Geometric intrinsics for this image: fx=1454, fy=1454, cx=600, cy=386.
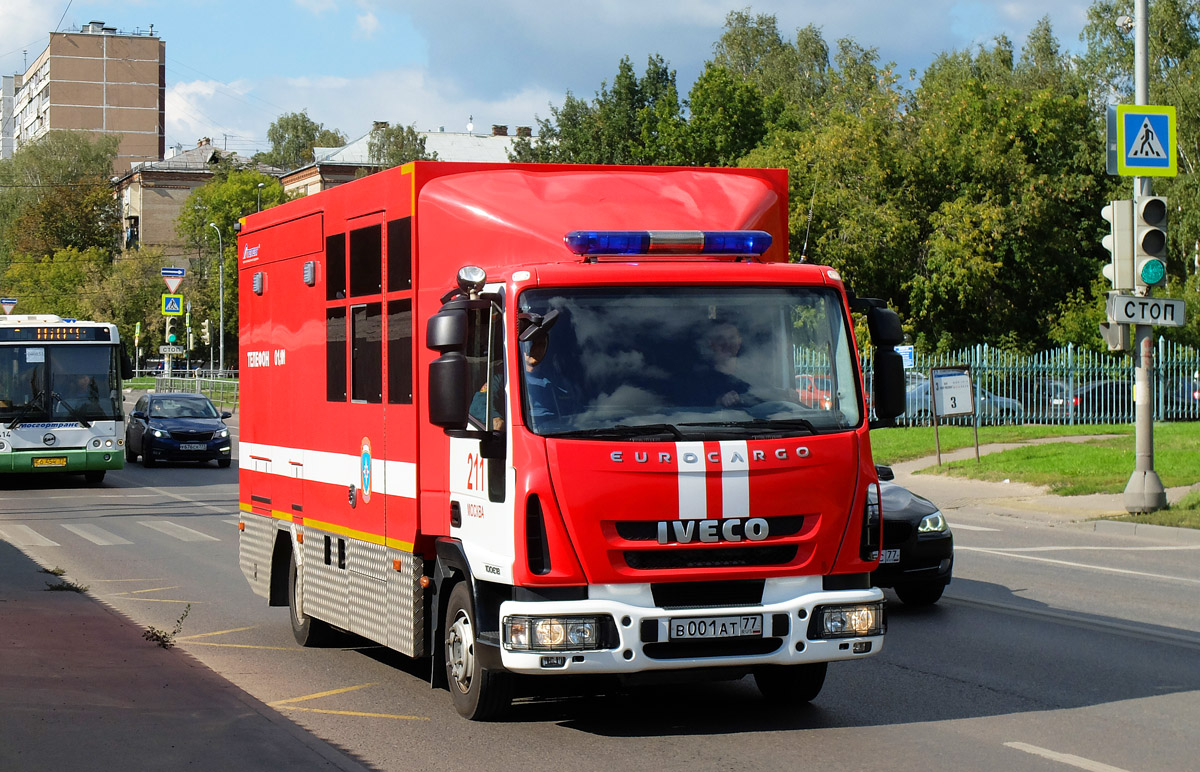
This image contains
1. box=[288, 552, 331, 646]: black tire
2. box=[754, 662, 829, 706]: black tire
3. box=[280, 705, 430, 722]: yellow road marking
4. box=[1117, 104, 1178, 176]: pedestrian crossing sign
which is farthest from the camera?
box=[1117, 104, 1178, 176]: pedestrian crossing sign

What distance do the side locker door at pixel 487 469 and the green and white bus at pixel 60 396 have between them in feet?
65.0

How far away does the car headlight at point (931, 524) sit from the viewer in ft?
37.7

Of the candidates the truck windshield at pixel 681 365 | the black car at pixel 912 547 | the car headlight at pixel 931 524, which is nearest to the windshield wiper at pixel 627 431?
the truck windshield at pixel 681 365

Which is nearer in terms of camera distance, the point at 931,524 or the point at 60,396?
the point at 931,524

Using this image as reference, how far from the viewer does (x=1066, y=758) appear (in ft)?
22.2

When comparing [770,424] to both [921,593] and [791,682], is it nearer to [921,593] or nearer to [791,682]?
[791,682]

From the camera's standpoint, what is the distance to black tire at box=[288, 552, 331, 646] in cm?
1019

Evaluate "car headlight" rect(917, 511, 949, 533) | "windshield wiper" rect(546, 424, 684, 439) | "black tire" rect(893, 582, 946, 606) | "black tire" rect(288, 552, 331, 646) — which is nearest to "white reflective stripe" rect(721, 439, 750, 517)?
"windshield wiper" rect(546, 424, 684, 439)

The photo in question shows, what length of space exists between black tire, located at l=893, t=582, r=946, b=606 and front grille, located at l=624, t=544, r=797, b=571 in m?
4.89

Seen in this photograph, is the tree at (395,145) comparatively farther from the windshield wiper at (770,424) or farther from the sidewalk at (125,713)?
the windshield wiper at (770,424)

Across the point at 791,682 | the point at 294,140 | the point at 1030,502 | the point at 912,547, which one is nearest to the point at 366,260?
the point at 791,682

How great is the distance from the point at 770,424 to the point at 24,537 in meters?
13.6

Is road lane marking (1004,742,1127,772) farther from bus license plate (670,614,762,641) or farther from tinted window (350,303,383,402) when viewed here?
tinted window (350,303,383,402)

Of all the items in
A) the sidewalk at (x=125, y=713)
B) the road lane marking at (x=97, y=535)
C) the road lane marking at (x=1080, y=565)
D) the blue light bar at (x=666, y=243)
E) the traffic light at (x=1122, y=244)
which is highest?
the traffic light at (x=1122, y=244)
